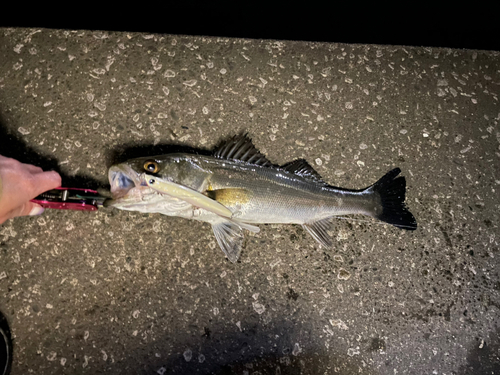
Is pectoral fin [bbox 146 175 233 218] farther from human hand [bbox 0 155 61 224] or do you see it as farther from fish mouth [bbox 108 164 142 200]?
human hand [bbox 0 155 61 224]

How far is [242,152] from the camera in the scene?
3.13m

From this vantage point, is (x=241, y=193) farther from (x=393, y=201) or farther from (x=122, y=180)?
(x=393, y=201)

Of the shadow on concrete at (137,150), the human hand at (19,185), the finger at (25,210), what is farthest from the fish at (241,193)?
the finger at (25,210)

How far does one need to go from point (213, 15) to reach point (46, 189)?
14.1 feet

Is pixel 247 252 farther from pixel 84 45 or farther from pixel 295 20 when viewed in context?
pixel 295 20

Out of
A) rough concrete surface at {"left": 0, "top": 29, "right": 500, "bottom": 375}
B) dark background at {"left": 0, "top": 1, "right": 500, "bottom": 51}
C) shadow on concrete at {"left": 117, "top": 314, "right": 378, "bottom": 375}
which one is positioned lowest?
shadow on concrete at {"left": 117, "top": 314, "right": 378, "bottom": 375}

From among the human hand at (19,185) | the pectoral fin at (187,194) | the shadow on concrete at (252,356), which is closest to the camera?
the human hand at (19,185)

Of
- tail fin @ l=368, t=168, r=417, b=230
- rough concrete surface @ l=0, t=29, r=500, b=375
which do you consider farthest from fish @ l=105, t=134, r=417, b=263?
rough concrete surface @ l=0, t=29, r=500, b=375

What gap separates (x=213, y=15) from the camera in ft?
18.5

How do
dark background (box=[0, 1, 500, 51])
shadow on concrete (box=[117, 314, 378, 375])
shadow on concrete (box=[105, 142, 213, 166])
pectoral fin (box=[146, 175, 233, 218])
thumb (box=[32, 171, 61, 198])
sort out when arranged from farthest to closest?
dark background (box=[0, 1, 500, 51]) → shadow on concrete (box=[105, 142, 213, 166]) → shadow on concrete (box=[117, 314, 378, 375]) → thumb (box=[32, 171, 61, 198]) → pectoral fin (box=[146, 175, 233, 218])

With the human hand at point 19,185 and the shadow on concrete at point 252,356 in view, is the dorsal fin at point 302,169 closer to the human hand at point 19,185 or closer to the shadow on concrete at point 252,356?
the shadow on concrete at point 252,356

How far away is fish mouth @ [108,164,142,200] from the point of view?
2699 mm

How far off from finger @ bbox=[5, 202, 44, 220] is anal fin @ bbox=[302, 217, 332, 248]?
2.49 meters

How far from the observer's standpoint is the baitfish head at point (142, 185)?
268cm
